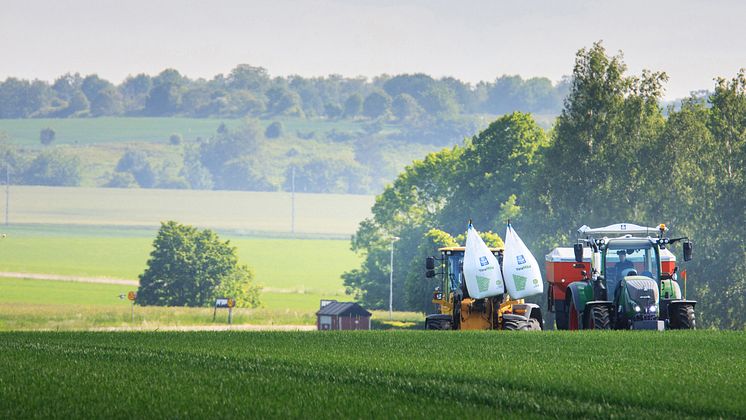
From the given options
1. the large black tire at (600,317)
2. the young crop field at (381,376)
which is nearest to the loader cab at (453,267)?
the large black tire at (600,317)

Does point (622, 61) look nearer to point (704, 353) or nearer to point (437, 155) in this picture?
point (437, 155)

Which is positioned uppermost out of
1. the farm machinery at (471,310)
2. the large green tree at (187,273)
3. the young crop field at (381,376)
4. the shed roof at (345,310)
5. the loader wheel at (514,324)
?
the large green tree at (187,273)

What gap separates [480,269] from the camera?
39719mm

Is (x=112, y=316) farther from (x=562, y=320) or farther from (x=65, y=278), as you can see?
(x=562, y=320)

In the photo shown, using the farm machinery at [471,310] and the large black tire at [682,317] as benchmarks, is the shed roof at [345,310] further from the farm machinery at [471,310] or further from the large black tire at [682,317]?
the large black tire at [682,317]

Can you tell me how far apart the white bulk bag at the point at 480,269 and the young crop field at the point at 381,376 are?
475 centimetres

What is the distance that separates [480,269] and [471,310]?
2.45 m

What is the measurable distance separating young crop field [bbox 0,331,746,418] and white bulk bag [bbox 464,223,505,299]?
15.6 feet

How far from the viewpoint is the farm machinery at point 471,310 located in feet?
136

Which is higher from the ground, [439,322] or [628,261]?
[628,261]

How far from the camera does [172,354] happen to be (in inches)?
1163

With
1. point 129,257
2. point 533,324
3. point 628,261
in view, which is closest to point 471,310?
point 533,324

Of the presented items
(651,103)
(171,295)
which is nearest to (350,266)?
(171,295)

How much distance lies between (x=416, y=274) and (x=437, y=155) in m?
22.8
